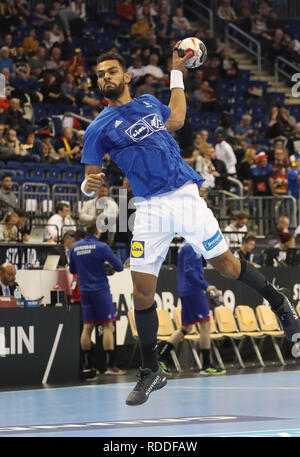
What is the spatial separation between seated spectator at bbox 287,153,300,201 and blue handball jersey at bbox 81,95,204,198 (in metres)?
13.7

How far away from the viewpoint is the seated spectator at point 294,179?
21875 millimetres

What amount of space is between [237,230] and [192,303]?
4.51 m

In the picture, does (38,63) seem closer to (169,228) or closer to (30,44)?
(30,44)

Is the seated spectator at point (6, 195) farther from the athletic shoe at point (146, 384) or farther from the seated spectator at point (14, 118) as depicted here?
the athletic shoe at point (146, 384)

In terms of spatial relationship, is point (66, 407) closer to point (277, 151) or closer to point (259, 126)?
point (277, 151)

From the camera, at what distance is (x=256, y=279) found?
8.48m

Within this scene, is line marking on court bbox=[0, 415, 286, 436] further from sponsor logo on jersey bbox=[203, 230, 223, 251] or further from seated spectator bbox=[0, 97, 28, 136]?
seated spectator bbox=[0, 97, 28, 136]

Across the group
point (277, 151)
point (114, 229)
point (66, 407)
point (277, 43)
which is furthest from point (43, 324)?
point (277, 43)

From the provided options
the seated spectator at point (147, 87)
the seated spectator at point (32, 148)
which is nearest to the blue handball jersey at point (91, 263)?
the seated spectator at point (32, 148)

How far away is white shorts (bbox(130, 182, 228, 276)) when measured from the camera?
8.30m

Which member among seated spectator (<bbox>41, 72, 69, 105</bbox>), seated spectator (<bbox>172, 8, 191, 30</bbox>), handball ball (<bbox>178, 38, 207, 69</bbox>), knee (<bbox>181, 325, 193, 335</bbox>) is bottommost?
knee (<bbox>181, 325, 193, 335</bbox>)

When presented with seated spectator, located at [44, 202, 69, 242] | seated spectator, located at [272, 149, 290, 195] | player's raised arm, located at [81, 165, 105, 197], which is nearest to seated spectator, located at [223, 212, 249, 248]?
seated spectator, located at [272, 149, 290, 195]

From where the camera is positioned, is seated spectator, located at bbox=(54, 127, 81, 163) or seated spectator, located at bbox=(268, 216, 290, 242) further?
seated spectator, located at bbox=(54, 127, 81, 163)

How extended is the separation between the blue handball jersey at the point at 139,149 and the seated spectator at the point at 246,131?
17.3m
